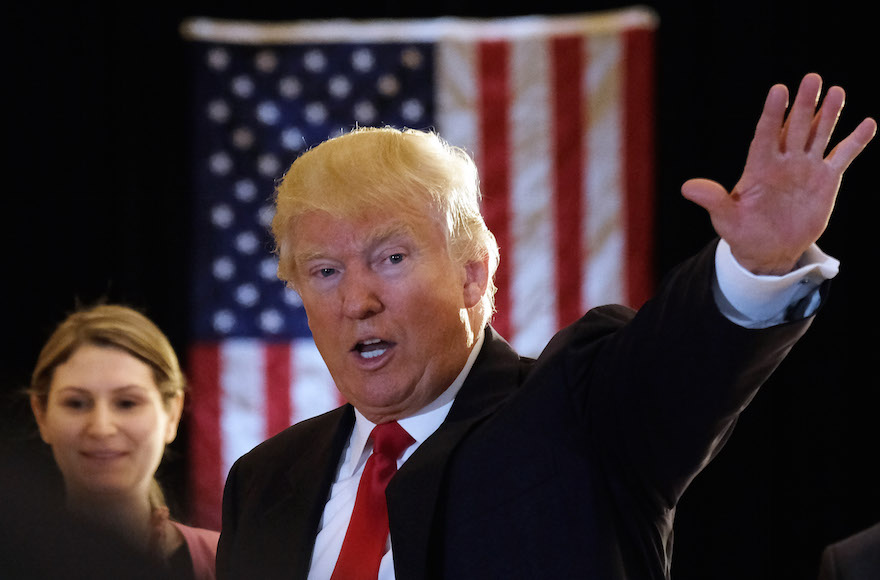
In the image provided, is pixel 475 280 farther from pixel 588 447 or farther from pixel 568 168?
pixel 568 168

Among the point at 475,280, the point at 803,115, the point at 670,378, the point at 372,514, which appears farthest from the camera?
the point at 475,280

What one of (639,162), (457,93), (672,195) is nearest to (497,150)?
(457,93)

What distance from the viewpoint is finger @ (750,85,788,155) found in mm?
1217

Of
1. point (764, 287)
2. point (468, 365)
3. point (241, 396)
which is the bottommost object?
point (241, 396)

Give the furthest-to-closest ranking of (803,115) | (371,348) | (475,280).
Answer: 1. (475,280)
2. (371,348)
3. (803,115)

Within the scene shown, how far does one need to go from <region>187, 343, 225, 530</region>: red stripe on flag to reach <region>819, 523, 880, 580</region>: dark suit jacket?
2792 millimetres

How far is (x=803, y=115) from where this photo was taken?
4.05ft

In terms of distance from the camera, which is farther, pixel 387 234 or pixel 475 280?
pixel 475 280

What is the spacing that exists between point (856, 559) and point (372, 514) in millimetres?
920

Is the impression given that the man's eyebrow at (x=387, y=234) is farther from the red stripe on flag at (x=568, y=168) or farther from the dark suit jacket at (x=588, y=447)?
the red stripe on flag at (x=568, y=168)

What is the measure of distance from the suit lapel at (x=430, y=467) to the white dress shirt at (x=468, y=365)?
0.09m

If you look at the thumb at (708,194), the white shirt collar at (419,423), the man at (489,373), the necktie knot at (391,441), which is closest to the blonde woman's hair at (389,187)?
the man at (489,373)

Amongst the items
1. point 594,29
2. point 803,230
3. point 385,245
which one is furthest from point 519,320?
point 803,230

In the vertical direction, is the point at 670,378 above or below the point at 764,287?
below
